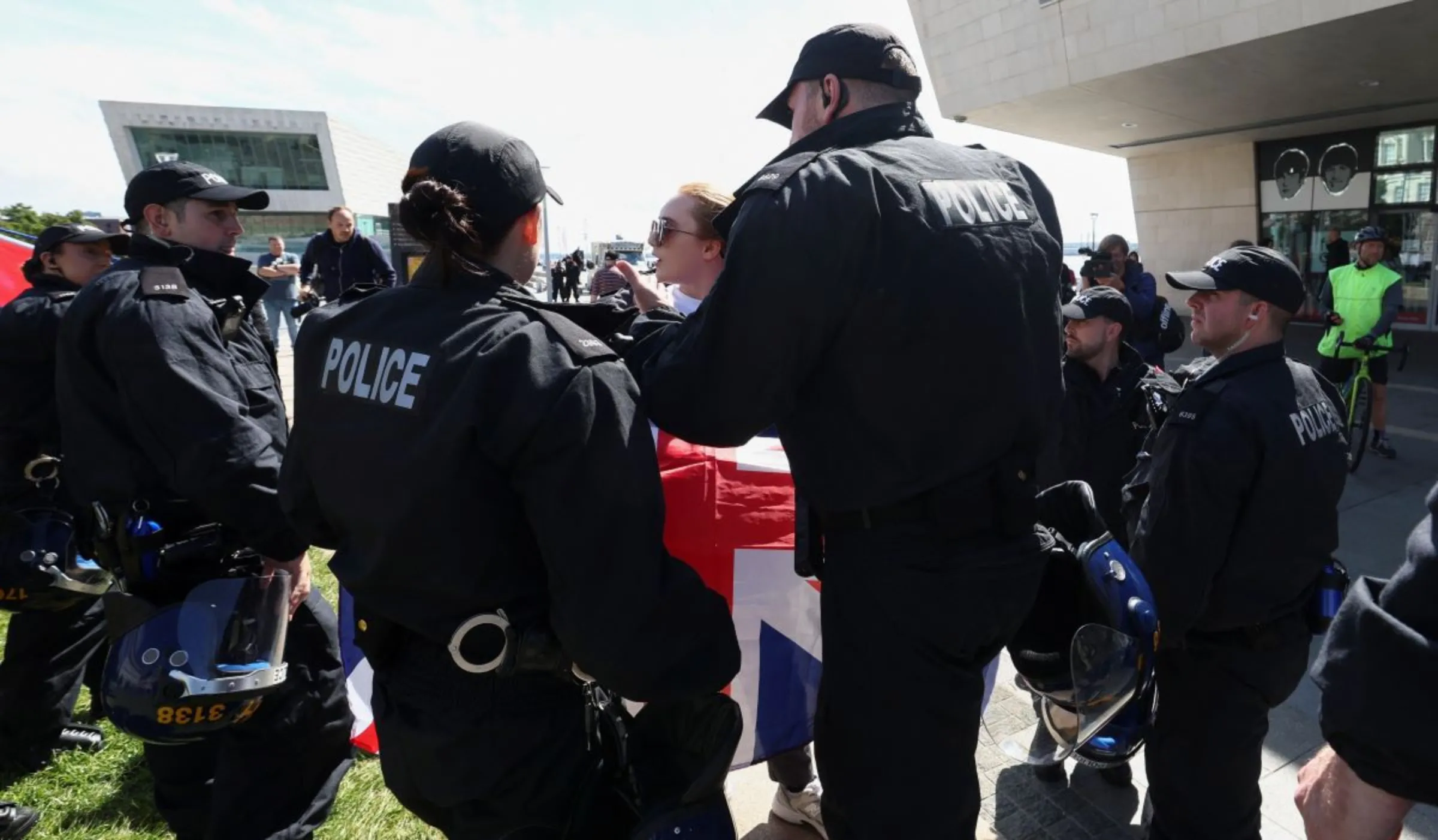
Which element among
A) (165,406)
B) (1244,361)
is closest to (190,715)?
(165,406)

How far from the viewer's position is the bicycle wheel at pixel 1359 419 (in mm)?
6477

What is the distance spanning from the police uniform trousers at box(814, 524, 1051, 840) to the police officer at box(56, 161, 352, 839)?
157 cm

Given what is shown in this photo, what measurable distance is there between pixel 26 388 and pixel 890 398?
332 cm

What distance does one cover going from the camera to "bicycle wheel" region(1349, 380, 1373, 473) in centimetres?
648

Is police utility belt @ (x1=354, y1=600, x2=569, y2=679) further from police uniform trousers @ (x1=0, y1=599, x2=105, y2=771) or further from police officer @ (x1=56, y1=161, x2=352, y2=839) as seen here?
police uniform trousers @ (x1=0, y1=599, x2=105, y2=771)

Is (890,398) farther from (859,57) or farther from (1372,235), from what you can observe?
(1372,235)

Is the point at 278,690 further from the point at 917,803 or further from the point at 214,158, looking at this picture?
the point at 214,158

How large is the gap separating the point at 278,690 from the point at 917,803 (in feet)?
5.73

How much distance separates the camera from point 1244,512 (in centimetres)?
209

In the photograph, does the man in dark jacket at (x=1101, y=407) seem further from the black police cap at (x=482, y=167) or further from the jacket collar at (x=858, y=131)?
the black police cap at (x=482, y=167)

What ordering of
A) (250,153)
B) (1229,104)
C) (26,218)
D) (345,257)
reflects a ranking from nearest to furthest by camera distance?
(345,257) → (1229,104) → (26,218) → (250,153)

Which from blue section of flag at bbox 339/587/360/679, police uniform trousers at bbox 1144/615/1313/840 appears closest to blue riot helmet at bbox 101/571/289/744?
blue section of flag at bbox 339/587/360/679

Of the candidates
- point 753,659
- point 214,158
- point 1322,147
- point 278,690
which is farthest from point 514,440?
point 214,158

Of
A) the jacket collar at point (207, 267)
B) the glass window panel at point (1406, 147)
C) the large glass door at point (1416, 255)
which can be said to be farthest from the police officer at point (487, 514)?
the glass window panel at point (1406, 147)
